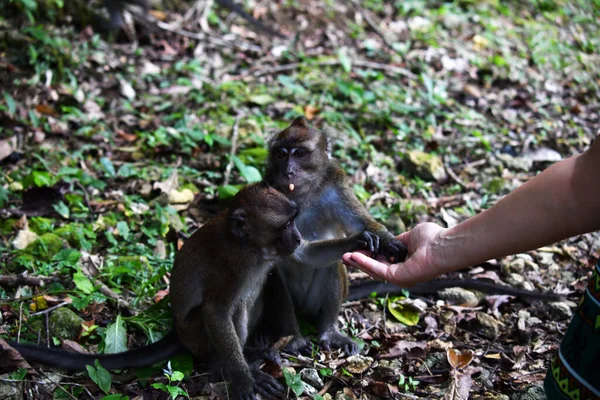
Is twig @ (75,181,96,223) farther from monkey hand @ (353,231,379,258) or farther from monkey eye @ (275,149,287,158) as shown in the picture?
monkey hand @ (353,231,379,258)

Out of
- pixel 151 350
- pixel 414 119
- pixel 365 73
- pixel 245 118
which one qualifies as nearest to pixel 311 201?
pixel 151 350

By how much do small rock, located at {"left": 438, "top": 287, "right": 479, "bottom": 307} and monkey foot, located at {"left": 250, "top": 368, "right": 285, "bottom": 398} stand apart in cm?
178

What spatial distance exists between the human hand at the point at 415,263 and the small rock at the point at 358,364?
75 cm

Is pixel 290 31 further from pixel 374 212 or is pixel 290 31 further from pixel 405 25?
pixel 374 212

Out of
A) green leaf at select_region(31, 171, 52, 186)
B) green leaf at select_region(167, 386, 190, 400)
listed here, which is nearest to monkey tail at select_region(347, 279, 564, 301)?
green leaf at select_region(167, 386, 190, 400)

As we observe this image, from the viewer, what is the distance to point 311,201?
4895mm

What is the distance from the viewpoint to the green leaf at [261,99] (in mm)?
7793

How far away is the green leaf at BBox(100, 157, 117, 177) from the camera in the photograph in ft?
20.6

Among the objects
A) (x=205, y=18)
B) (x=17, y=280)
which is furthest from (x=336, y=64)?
(x=17, y=280)

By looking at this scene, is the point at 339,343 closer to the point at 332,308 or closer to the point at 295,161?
the point at 332,308

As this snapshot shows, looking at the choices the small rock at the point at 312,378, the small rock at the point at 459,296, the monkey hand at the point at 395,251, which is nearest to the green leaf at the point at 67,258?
the small rock at the point at 312,378

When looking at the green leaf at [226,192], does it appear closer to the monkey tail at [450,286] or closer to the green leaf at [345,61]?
the monkey tail at [450,286]

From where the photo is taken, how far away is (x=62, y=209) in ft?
18.4

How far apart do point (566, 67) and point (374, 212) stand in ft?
18.7
